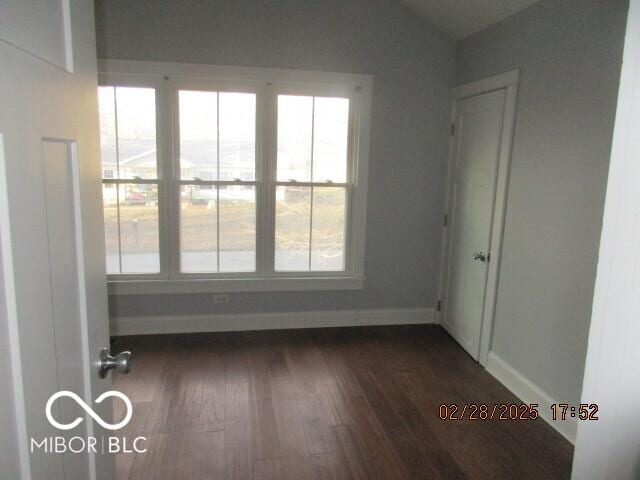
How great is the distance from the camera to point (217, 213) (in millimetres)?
3793

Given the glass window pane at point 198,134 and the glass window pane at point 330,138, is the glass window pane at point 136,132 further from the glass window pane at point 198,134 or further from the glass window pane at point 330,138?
the glass window pane at point 330,138

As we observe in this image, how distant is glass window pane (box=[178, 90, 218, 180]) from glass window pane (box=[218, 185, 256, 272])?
233 mm

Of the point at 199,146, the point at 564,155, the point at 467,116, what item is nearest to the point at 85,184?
the point at 564,155

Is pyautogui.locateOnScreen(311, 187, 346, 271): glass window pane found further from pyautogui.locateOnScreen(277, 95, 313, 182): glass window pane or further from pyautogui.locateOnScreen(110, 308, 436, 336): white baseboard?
pyautogui.locateOnScreen(110, 308, 436, 336): white baseboard

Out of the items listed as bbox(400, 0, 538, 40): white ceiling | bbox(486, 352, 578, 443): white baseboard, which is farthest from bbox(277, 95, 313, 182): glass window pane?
bbox(486, 352, 578, 443): white baseboard

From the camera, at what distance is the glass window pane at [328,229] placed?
3945 mm

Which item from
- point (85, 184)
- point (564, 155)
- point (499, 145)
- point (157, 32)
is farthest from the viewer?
point (157, 32)

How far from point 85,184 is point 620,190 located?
1.26 meters

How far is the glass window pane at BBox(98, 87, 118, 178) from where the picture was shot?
3469mm

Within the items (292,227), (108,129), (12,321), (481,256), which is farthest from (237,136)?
(12,321)

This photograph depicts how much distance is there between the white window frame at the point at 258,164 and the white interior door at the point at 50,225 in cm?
263

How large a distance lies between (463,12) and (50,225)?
135 inches

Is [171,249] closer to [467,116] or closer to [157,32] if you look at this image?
[157,32]

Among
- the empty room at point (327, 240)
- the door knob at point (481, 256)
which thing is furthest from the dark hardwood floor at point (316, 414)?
the door knob at point (481, 256)
